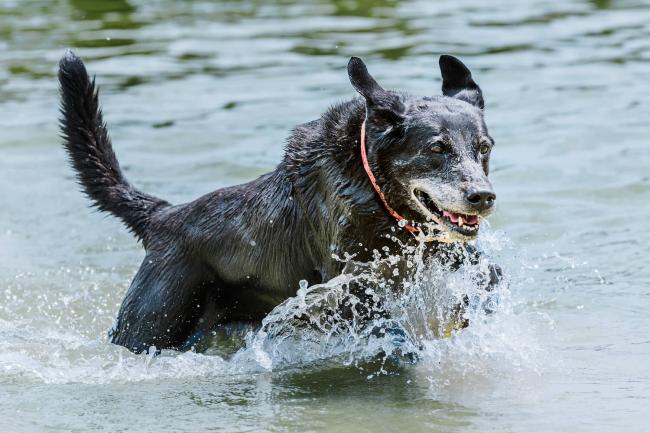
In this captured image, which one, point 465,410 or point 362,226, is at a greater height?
point 362,226

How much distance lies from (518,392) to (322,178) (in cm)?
127

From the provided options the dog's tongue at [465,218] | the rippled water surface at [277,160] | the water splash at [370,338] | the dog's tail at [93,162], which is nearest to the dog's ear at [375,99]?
the dog's tongue at [465,218]

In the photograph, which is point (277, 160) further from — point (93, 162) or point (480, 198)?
point (480, 198)

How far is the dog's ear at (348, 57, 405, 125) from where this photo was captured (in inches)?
203

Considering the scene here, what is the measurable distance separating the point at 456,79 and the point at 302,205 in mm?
984

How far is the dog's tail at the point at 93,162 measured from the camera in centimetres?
612

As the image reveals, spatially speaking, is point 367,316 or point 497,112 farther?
point 497,112

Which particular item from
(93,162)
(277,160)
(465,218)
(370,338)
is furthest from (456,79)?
(277,160)

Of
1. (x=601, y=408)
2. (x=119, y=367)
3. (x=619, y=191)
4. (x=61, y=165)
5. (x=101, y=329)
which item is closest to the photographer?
(x=601, y=408)

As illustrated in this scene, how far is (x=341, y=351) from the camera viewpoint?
574cm

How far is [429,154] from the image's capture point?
5039mm

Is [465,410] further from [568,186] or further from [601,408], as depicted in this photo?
[568,186]

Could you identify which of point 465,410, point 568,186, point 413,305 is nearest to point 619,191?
point 568,186

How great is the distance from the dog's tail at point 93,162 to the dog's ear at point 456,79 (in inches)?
63.8
